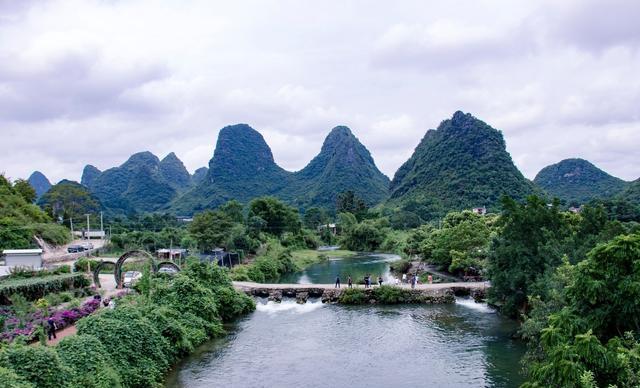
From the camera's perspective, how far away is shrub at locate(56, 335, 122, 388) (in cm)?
1455

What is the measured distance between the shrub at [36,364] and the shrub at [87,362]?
81cm

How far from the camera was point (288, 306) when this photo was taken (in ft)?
100

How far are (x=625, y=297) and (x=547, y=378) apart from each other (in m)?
2.91

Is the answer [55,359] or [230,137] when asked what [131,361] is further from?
[230,137]

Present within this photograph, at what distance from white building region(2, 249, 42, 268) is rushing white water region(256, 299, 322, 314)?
1581cm

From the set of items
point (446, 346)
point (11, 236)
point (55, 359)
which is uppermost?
point (11, 236)

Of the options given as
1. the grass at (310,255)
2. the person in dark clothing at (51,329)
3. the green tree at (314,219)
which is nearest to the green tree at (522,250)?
the person in dark clothing at (51,329)

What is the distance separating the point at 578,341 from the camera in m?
11.0

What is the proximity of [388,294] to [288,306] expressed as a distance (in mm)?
6055

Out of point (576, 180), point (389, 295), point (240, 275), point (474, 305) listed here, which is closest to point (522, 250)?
point (474, 305)

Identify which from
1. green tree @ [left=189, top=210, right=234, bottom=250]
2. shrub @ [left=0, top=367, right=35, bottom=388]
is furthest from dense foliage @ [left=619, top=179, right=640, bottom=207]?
shrub @ [left=0, top=367, right=35, bottom=388]

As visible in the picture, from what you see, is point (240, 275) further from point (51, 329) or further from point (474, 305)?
point (51, 329)

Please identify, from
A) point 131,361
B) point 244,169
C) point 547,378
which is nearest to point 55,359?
point 131,361

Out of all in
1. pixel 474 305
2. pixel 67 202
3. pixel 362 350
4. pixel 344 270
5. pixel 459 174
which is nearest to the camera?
pixel 362 350
